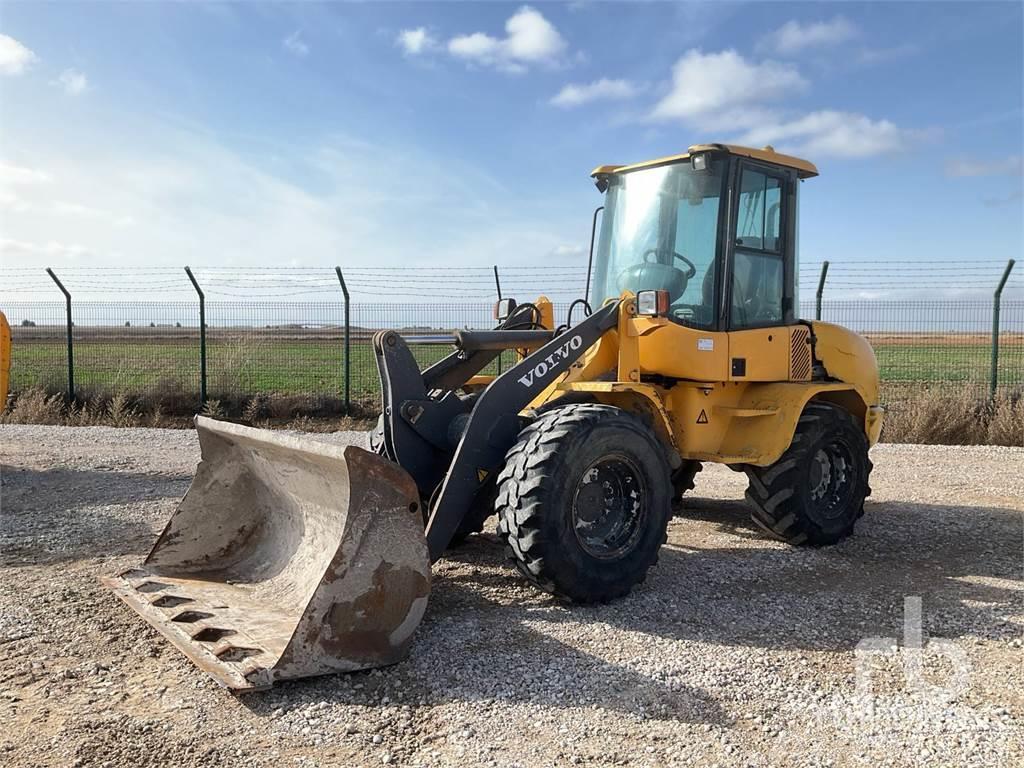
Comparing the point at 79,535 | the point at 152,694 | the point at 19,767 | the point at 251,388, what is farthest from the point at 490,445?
the point at 251,388

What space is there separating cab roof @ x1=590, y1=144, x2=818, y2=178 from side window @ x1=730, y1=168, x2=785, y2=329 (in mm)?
119

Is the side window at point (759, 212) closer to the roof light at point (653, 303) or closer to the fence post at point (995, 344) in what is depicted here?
the roof light at point (653, 303)

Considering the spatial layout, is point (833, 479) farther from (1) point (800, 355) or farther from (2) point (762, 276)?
(2) point (762, 276)

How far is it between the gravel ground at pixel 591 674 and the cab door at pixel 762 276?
138 centimetres

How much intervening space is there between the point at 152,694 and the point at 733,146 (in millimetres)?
4810

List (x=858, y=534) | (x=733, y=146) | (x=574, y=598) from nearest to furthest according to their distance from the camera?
(x=574, y=598)
(x=733, y=146)
(x=858, y=534)

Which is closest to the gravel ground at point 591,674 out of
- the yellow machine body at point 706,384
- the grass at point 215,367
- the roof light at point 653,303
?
the yellow machine body at point 706,384

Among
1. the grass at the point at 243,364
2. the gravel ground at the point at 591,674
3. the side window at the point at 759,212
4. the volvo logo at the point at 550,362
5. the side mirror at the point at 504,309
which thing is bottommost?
the gravel ground at the point at 591,674

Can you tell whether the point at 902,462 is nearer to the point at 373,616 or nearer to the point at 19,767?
the point at 373,616

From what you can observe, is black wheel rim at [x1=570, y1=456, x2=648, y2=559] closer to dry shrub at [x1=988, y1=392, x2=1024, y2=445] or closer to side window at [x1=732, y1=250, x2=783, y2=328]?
side window at [x1=732, y1=250, x2=783, y2=328]

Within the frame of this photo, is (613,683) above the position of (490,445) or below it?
below

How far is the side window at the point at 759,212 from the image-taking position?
20.0ft

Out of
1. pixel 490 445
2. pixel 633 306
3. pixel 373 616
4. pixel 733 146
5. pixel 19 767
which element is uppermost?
pixel 733 146

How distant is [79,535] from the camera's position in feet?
20.4
